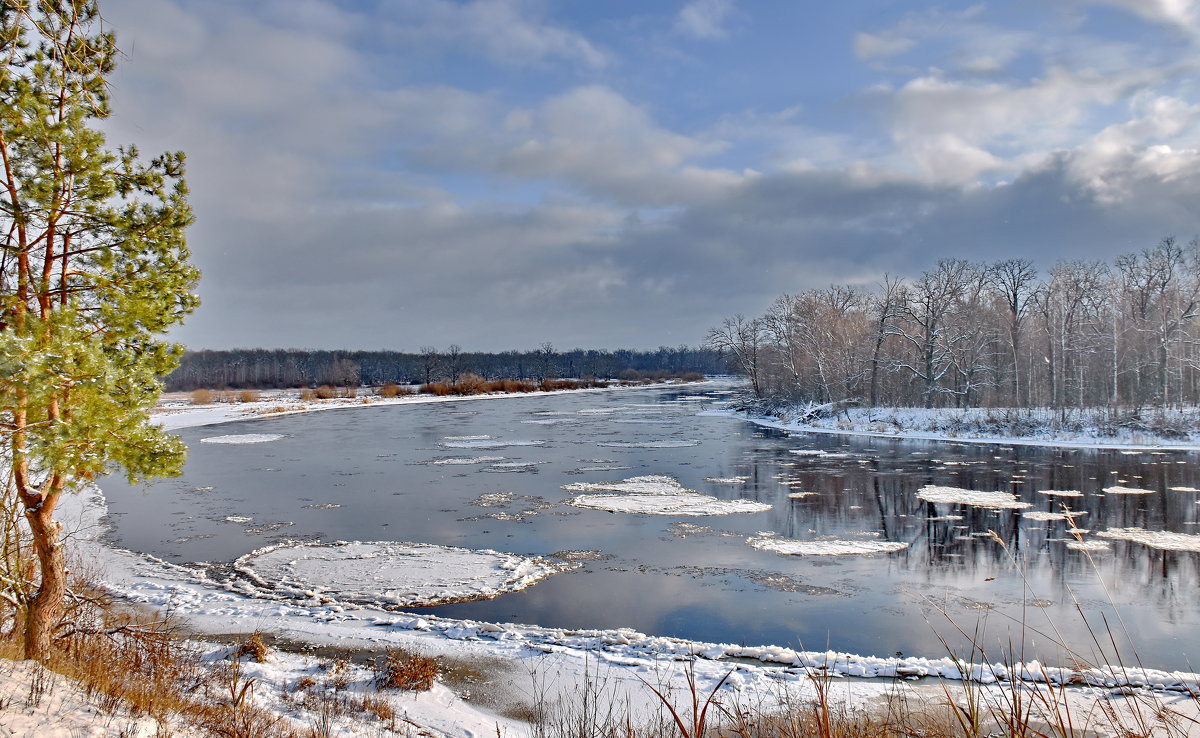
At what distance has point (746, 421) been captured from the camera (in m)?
43.9

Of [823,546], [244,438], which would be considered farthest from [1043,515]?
[244,438]

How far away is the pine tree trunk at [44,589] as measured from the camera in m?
4.94

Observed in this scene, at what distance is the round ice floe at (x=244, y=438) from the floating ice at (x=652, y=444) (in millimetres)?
16049

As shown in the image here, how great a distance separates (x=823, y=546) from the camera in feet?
40.4

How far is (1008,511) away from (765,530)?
5.73m

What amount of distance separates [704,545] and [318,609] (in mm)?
6571

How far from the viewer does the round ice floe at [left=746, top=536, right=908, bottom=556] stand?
38.9 ft

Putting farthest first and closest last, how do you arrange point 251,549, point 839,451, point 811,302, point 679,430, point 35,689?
point 811,302 < point 679,430 < point 839,451 < point 251,549 < point 35,689

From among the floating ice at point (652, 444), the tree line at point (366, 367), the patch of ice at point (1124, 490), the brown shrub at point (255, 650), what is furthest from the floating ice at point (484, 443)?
the tree line at point (366, 367)

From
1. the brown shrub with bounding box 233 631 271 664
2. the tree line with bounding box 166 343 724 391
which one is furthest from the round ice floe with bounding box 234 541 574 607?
the tree line with bounding box 166 343 724 391

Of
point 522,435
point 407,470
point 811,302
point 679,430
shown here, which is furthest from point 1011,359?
point 407,470

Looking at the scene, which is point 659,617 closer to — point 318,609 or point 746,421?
point 318,609

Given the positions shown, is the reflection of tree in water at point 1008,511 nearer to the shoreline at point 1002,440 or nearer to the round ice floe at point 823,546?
the round ice floe at point 823,546

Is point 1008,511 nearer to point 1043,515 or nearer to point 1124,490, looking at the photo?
point 1043,515
